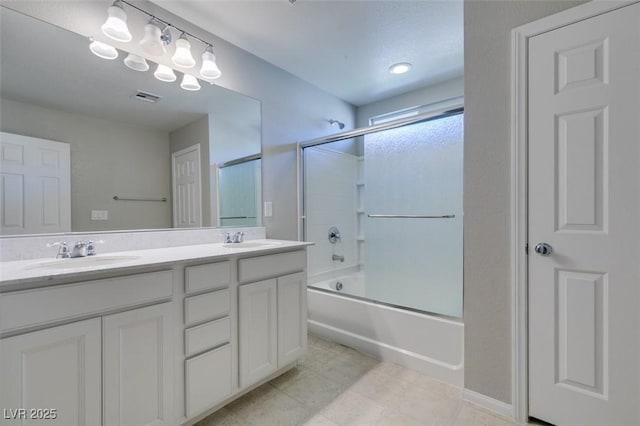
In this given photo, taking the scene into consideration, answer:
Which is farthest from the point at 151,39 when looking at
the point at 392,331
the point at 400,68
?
the point at 392,331


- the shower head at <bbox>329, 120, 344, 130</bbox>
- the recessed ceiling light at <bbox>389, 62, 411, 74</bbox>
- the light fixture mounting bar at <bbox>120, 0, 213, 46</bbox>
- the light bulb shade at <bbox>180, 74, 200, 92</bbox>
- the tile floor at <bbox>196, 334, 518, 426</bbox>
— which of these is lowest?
the tile floor at <bbox>196, 334, 518, 426</bbox>

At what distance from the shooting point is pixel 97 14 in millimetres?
1553

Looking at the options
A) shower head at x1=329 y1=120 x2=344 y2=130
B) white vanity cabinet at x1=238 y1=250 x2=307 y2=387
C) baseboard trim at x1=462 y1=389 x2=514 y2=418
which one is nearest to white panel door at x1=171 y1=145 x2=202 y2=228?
white vanity cabinet at x1=238 y1=250 x2=307 y2=387

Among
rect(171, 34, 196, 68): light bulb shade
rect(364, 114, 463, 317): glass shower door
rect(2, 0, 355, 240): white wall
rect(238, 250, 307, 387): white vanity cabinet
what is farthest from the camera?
rect(364, 114, 463, 317): glass shower door

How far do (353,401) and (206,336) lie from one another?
92 centimetres

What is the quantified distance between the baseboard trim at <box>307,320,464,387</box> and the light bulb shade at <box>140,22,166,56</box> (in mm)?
2350

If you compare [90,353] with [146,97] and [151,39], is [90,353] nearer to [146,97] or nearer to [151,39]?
[146,97]

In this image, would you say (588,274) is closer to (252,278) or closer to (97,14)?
(252,278)

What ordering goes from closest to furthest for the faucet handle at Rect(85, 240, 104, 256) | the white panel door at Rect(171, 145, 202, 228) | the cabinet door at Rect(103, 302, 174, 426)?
the cabinet door at Rect(103, 302, 174, 426), the faucet handle at Rect(85, 240, 104, 256), the white panel door at Rect(171, 145, 202, 228)

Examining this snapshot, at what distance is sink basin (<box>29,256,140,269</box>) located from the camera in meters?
1.25

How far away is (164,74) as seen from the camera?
1.83 metres

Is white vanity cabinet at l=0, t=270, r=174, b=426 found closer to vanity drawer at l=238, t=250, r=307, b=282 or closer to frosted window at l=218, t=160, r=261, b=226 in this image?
vanity drawer at l=238, t=250, r=307, b=282

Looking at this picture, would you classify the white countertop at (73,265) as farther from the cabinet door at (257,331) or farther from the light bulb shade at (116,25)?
the light bulb shade at (116,25)

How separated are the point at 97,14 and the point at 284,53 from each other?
1236 mm
